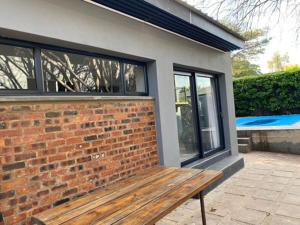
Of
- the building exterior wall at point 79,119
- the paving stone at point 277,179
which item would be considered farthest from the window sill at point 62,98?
the paving stone at point 277,179

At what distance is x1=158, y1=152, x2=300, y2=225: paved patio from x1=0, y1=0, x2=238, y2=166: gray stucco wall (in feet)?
2.90

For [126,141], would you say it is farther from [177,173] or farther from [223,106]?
[223,106]

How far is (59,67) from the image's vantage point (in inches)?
116

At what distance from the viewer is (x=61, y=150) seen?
2801 millimetres

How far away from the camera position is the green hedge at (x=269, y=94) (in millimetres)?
12039

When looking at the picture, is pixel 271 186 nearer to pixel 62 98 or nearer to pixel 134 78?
pixel 134 78

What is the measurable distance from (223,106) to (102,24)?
4.11 metres

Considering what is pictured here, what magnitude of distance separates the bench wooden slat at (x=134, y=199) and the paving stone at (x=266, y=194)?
5.55 feet

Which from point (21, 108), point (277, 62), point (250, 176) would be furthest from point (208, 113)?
point (277, 62)

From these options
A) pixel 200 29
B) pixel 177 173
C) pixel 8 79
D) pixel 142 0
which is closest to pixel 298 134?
pixel 200 29

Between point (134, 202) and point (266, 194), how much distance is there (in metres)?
2.86

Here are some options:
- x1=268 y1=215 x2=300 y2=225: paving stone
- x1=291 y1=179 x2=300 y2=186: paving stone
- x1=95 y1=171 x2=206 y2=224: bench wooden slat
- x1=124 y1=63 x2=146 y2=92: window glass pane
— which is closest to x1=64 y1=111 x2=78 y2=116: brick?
x1=124 y1=63 x2=146 y2=92: window glass pane

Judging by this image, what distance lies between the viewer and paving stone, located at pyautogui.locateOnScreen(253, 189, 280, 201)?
4.07 metres

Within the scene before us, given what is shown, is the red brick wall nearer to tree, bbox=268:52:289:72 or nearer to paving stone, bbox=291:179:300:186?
paving stone, bbox=291:179:300:186
